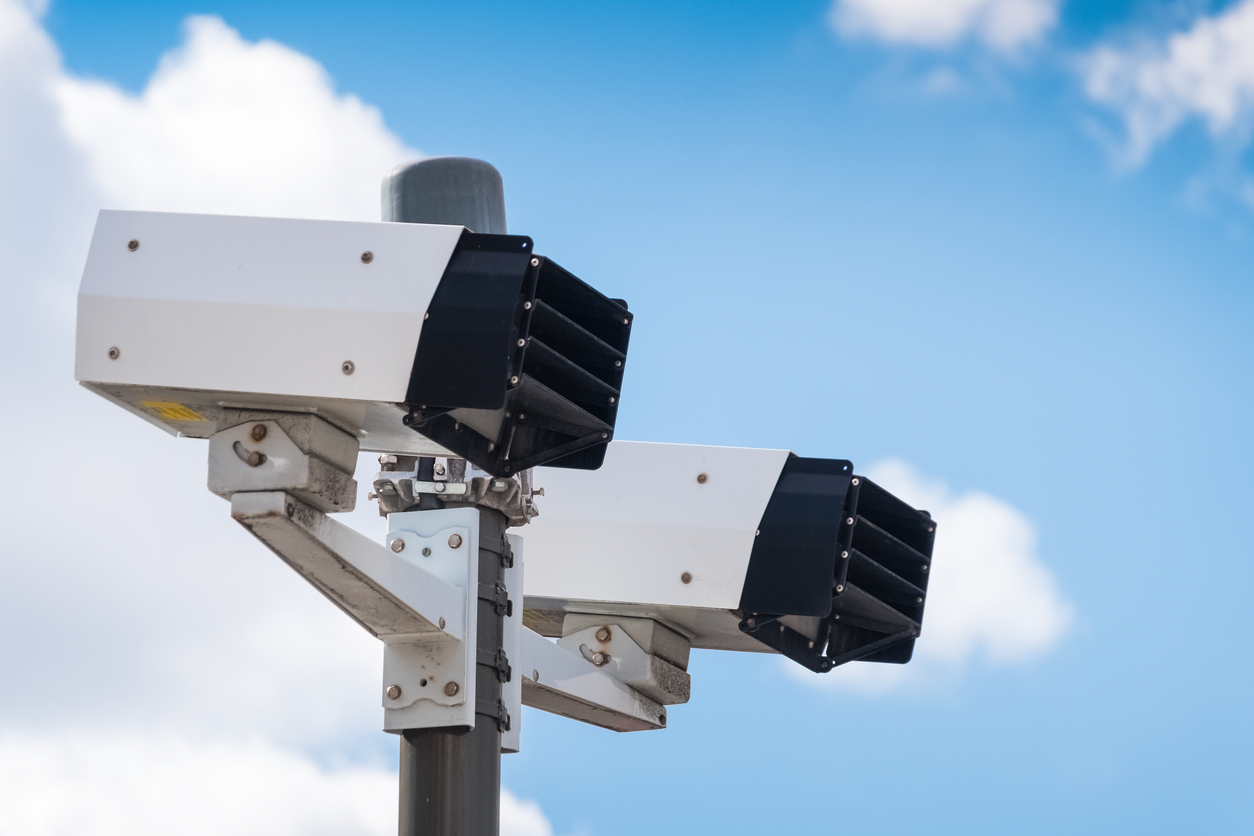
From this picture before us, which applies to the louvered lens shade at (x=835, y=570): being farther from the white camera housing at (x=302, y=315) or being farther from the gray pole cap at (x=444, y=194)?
the white camera housing at (x=302, y=315)

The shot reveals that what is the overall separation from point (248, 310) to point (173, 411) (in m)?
0.37

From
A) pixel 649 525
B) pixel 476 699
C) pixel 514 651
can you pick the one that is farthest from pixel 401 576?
pixel 649 525

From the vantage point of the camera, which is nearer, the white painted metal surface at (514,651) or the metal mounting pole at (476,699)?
the metal mounting pole at (476,699)

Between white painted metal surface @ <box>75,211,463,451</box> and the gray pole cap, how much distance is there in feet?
2.37

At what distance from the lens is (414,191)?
179 inches

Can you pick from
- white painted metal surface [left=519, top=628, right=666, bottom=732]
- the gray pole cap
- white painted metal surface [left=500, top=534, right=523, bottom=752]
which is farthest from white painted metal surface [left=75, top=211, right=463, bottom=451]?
white painted metal surface [left=519, top=628, right=666, bottom=732]

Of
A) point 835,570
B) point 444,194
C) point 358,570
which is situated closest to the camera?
point 358,570

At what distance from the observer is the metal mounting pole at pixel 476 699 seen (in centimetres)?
440

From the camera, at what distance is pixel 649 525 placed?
208 inches

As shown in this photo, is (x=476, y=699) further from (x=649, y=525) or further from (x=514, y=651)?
(x=649, y=525)

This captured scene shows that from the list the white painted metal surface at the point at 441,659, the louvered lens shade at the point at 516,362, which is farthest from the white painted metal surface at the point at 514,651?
the louvered lens shade at the point at 516,362

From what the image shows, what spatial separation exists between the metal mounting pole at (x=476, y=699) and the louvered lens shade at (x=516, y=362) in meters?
0.49

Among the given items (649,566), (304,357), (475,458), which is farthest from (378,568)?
(649,566)

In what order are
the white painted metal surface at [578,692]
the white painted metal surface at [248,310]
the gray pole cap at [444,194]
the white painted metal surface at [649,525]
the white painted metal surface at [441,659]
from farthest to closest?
1. the white painted metal surface at [649,525]
2. the white painted metal surface at [578,692]
3. the gray pole cap at [444,194]
4. the white painted metal surface at [441,659]
5. the white painted metal surface at [248,310]
